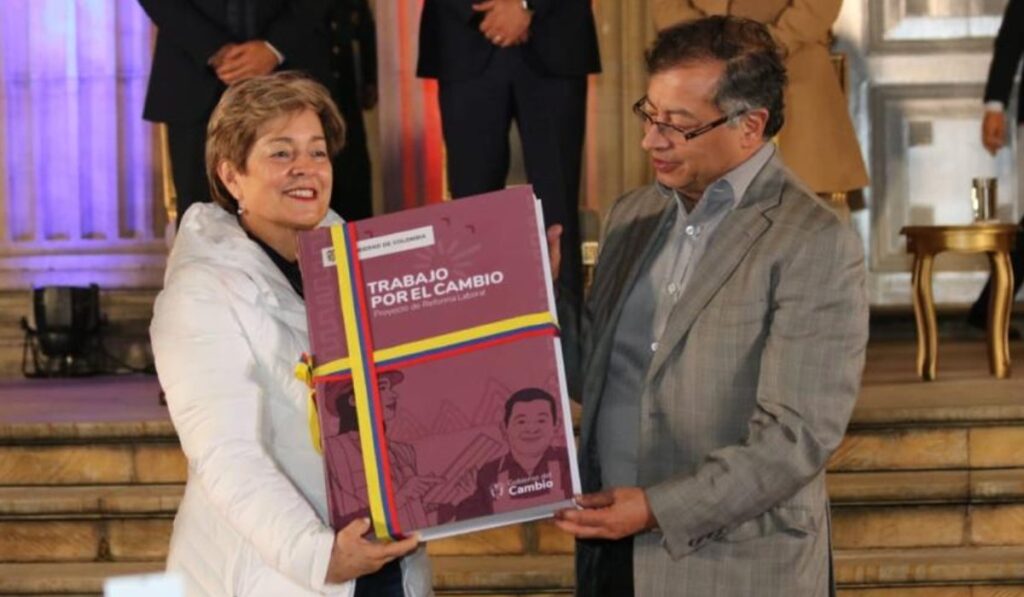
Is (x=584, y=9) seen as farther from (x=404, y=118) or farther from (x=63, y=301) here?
(x=63, y=301)

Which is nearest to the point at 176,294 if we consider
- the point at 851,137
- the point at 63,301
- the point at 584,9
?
the point at 584,9

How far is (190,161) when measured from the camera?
582 cm

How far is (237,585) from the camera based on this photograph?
110 inches

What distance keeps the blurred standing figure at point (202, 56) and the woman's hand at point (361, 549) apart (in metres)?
3.20

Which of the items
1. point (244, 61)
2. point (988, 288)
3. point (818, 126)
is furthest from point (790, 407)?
point (988, 288)

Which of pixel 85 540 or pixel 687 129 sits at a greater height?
pixel 687 129

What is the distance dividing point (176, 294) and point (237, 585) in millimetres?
417

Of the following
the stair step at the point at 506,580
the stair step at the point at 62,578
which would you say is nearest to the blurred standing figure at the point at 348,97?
the stair step at the point at 62,578

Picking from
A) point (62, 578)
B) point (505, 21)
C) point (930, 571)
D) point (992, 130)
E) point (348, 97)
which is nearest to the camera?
point (930, 571)

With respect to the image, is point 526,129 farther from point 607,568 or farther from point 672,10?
point 607,568

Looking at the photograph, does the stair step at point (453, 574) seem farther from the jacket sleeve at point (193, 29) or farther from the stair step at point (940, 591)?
the jacket sleeve at point (193, 29)

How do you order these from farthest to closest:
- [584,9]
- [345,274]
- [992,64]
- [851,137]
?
[992,64]
[851,137]
[584,9]
[345,274]

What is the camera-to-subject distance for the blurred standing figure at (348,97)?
242 inches

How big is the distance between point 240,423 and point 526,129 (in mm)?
3145
